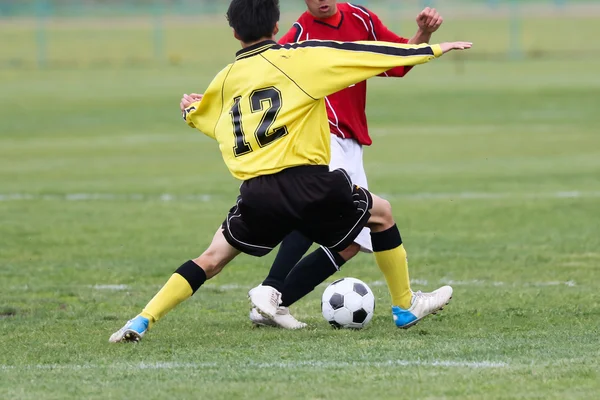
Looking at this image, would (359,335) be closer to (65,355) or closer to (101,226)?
(65,355)

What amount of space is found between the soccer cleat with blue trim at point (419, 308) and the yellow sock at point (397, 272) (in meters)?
0.04

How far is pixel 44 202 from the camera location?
13336 millimetres

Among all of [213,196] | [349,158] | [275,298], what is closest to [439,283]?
[349,158]

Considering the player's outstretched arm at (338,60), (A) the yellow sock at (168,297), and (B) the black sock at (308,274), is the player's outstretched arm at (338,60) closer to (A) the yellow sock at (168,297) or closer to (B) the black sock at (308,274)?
(A) the yellow sock at (168,297)

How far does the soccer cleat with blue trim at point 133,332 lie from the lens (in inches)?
243

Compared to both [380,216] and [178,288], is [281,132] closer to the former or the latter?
[380,216]

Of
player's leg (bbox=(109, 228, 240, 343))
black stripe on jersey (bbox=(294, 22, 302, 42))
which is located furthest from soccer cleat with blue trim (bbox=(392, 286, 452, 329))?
black stripe on jersey (bbox=(294, 22, 302, 42))

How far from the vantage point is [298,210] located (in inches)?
239

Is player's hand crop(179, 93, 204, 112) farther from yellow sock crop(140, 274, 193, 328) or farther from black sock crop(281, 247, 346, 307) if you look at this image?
black sock crop(281, 247, 346, 307)

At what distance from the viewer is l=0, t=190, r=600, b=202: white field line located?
1323 centimetres

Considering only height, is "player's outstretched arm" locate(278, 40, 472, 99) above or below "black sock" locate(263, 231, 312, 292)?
above

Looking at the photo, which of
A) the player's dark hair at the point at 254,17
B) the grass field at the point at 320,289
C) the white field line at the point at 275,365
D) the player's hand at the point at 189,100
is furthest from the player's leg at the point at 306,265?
the white field line at the point at 275,365

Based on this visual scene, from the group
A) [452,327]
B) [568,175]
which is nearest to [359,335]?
[452,327]

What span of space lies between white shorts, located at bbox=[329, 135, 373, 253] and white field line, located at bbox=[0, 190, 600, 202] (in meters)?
6.00
